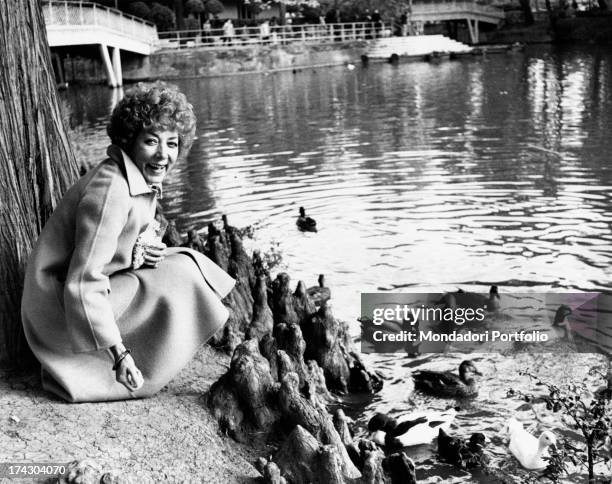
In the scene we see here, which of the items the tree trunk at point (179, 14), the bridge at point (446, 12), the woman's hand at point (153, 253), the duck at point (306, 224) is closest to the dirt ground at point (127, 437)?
the woman's hand at point (153, 253)

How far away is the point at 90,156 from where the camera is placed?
1762 cm

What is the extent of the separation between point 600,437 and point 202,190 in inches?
390

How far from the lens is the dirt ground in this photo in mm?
3969

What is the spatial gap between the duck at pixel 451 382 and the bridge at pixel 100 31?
1161 inches

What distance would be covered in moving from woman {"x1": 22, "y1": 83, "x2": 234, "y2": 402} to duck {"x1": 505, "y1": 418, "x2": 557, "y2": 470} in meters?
2.10

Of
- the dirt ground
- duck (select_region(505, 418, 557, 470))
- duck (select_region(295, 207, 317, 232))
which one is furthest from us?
duck (select_region(295, 207, 317, 232))

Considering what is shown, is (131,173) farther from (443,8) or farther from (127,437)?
(443,8)

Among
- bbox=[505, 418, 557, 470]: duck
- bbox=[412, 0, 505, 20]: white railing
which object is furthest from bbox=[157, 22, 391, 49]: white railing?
bbox=[505, 418, 557, 470]: duck

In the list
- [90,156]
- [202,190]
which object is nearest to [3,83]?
[202,190]

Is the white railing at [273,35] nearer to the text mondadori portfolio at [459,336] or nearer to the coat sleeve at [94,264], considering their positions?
the text mondadori portfolio at [459,336]

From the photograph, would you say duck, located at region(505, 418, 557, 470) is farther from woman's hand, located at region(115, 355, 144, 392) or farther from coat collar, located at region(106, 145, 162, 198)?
coat collar, located at region(106, 145, 162, 198)

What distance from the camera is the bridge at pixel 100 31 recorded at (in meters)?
34.0

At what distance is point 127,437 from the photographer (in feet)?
13.7

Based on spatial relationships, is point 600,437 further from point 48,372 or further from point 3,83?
point 3,83
